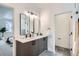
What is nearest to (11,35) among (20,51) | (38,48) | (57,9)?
(20,51)

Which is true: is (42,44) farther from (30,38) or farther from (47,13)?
(47,13)

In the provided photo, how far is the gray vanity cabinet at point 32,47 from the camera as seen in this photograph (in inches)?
64.1

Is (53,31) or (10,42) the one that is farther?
(53,31)

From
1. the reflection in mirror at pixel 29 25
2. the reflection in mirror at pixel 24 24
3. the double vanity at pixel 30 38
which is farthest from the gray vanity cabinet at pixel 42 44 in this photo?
the reflection in mirror at pixel 24 24

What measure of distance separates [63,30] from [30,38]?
0.63 meters

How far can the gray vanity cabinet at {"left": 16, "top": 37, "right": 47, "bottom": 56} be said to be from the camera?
163 centimetres

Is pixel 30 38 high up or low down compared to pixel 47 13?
down

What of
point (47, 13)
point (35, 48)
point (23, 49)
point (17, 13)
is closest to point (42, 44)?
point (35, 48)

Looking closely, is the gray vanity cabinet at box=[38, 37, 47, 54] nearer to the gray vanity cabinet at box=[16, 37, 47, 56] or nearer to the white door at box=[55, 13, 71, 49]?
the gray vanity cabinet at box=[16, 37, 47, 56]

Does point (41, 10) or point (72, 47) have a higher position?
point (41, 10)

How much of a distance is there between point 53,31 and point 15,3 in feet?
2.84

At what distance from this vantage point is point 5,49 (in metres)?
1.60

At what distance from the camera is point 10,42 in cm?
161

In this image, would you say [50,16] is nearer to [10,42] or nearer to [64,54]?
[64,54]
